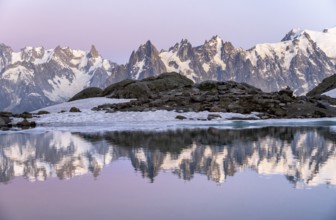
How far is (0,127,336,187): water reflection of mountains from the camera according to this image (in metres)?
19.0

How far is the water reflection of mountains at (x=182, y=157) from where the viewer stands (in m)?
19.0

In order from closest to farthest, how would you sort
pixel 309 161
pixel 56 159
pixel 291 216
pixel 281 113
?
pixel 291 216 → pixel 309 161 → pixel 56 159 → pixel 281 113

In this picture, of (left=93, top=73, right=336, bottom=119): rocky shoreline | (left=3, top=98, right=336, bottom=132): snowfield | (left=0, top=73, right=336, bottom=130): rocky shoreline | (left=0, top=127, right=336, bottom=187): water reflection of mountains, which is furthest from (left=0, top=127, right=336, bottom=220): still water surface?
(left=93, top=73, right=336, bottom=119): rocky shoreline

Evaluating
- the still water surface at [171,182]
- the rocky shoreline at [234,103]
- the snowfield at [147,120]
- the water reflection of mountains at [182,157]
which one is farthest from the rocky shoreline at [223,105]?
the still water surface at [171,182]

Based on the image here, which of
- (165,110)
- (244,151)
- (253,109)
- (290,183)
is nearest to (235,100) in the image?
(253,109)

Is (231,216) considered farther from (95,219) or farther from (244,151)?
(244,151)

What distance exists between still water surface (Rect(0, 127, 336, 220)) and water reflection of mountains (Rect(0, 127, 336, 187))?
0.05 meters

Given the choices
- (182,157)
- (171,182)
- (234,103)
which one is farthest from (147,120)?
(171,182)

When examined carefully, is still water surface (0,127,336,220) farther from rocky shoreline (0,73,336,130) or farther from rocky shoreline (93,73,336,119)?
rocky shoreline (93,73,336,119)

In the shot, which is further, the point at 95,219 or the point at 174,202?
the point at 174,202

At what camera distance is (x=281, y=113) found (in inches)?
2409

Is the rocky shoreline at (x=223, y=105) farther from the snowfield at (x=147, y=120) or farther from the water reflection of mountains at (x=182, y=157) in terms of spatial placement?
the water reflection of mountains at (x=182, y=157)

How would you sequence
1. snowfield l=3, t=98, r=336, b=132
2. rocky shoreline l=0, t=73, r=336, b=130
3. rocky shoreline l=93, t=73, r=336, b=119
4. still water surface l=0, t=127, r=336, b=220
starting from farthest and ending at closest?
rocky shoreline l=93, t=73, r=336, b=119 → rocky shoreline l=0, t=73, r=336, b=130 → snowfield l=3, t=98, r=336, b=132 → still water surface l=0, t=127, r=336, b=220

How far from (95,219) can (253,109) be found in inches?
2065
